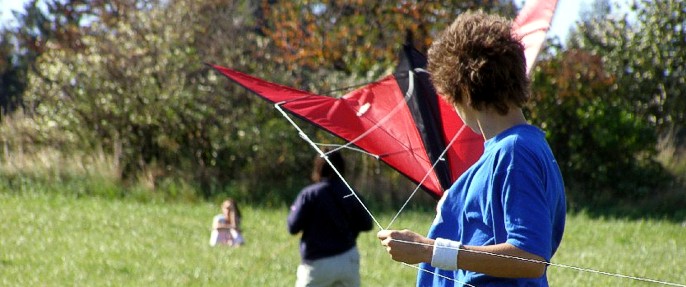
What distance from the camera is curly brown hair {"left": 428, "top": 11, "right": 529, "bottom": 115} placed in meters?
2.69

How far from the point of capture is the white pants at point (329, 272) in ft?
20.6

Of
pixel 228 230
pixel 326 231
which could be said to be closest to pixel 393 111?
pixel 326 231

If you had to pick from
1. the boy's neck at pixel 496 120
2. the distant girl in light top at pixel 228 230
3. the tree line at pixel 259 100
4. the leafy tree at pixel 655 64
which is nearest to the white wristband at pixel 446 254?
the boy's neck at pixel 496 120

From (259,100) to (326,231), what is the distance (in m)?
10.1

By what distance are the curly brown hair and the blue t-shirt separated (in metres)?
0.10

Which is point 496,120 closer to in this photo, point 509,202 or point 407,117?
point 509,202

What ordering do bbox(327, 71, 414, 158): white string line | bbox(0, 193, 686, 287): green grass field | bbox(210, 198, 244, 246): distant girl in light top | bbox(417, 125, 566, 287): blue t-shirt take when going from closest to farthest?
bbox(417, 125, 566, 287): blue t-shirt → bbox(327, 71, 414, 158): white string line → bbox(0, 193, 686, 287): green grass field → bbox(210, 198, 244, 246): distant girl in light top

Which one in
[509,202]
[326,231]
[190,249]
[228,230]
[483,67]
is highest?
[483,67]

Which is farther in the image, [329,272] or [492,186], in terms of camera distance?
[329,272]

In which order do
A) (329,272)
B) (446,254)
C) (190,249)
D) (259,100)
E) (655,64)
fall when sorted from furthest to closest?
(655,64), (259,100), (190,249), (329,272), (446,254)

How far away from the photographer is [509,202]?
255cm

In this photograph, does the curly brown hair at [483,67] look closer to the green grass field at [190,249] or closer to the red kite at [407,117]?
the red kite at [407,117]

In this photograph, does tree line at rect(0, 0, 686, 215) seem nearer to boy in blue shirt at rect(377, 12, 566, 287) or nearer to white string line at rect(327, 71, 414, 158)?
white string line at rect(327, 71, 414, 158)

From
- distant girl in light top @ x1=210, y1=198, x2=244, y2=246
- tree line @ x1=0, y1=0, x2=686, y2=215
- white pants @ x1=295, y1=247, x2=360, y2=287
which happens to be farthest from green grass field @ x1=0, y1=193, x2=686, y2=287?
white pants @ x1=295, y1=247, x2=360, y2=287
